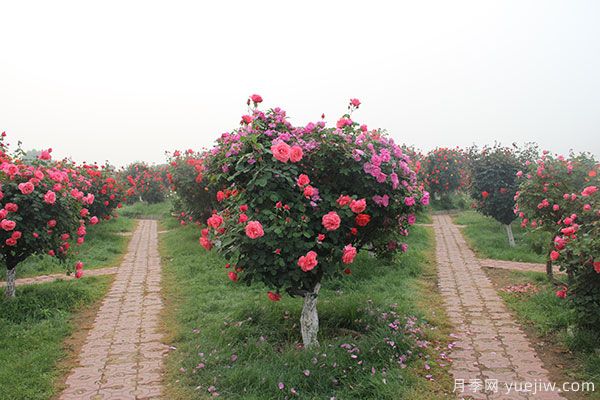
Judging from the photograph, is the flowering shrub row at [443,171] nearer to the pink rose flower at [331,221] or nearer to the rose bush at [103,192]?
the rose bush at [103,192]

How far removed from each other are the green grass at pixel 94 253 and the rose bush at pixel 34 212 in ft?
1.25

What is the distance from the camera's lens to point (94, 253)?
1045 centimetres

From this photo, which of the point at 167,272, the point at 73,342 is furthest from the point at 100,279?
the point at 73,342

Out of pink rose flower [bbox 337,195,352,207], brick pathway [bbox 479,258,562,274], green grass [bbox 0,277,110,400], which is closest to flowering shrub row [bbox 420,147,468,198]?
brick pathway [bbox 479,258,562,274]

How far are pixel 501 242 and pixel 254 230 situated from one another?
28.0ft

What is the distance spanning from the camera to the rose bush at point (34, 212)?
5.74 m

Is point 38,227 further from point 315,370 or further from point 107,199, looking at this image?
point 107,199

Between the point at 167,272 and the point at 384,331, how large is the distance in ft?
17.3

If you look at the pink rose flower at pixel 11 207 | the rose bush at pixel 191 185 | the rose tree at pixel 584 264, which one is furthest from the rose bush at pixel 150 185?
the rose tree at pixel 584 264

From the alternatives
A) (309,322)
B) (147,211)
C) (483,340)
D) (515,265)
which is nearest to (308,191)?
(309,322)

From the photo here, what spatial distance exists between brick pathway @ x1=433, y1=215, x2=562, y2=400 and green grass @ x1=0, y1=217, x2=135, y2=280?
554 cm

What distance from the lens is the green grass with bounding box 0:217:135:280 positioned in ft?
28.6

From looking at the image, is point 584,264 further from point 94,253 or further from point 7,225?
point 94,253

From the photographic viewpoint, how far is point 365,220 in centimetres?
414
